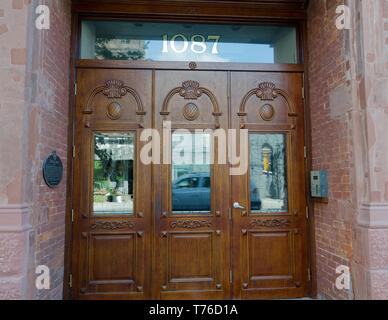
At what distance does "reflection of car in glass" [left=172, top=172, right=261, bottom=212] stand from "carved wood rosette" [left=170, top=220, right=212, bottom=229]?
132mm

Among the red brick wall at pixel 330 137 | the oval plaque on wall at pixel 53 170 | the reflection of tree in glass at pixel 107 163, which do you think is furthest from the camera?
the reflection of tree in glass at pixel 107 163

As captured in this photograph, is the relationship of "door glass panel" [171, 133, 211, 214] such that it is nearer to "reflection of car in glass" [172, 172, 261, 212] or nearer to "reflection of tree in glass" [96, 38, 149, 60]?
"reflection of car in glass" [172, 172, 261, 212]

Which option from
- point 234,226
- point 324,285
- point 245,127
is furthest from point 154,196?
point 324,285

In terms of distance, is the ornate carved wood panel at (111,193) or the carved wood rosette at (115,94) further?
the carved wood rosette at (115,94)

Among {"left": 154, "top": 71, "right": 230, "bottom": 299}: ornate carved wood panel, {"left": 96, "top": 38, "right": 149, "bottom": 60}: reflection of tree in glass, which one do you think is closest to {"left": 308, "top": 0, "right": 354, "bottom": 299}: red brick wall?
{"left": 154, "top": 71, "right": 230, "bottom": 299}: ornate carved wood panel

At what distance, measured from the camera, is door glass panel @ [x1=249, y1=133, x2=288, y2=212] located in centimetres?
346

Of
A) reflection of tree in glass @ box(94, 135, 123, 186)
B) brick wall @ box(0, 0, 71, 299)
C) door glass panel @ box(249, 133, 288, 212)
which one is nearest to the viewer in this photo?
brick wall @ box(0, 0, 71, 299)

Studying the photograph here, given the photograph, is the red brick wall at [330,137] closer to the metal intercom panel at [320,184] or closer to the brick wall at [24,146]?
the metal intercom panel at [320,184]

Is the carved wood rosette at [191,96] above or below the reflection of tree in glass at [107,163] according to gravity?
above

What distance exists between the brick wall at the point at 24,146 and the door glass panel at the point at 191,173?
1.28 metres

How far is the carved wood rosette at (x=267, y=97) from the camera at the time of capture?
350 centimetres

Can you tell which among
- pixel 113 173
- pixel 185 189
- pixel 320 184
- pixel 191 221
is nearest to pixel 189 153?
pixel 185 189

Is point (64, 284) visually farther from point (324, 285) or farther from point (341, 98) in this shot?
point (341, 98)

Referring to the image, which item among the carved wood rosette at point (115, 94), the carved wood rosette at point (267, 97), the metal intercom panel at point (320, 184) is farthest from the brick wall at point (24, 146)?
the metal intercom panel at point (320, 184)
